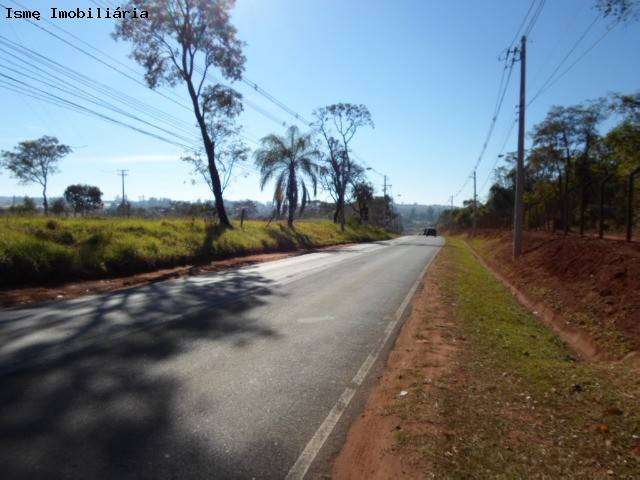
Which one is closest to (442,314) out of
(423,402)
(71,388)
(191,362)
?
(423,402)

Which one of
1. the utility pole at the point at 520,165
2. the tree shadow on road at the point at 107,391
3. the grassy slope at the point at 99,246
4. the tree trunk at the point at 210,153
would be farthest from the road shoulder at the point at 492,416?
the tree trunk at the point at 210,153

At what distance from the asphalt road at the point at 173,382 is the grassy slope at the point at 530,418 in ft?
3.84

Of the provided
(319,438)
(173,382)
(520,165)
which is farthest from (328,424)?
(520,165)

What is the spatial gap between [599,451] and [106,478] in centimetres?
378

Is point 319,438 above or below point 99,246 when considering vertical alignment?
below

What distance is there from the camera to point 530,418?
14.8 ft

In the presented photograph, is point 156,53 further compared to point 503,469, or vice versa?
point 156,53

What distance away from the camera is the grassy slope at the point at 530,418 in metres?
3.62

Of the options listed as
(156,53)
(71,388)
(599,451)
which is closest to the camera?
(599,451)

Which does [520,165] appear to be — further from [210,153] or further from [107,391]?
[107,391]

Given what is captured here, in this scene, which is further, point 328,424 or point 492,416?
point 492,416

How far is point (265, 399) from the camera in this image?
4859mm

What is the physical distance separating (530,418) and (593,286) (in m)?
7.87

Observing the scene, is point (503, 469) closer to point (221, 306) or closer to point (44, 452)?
point (44, 452)
